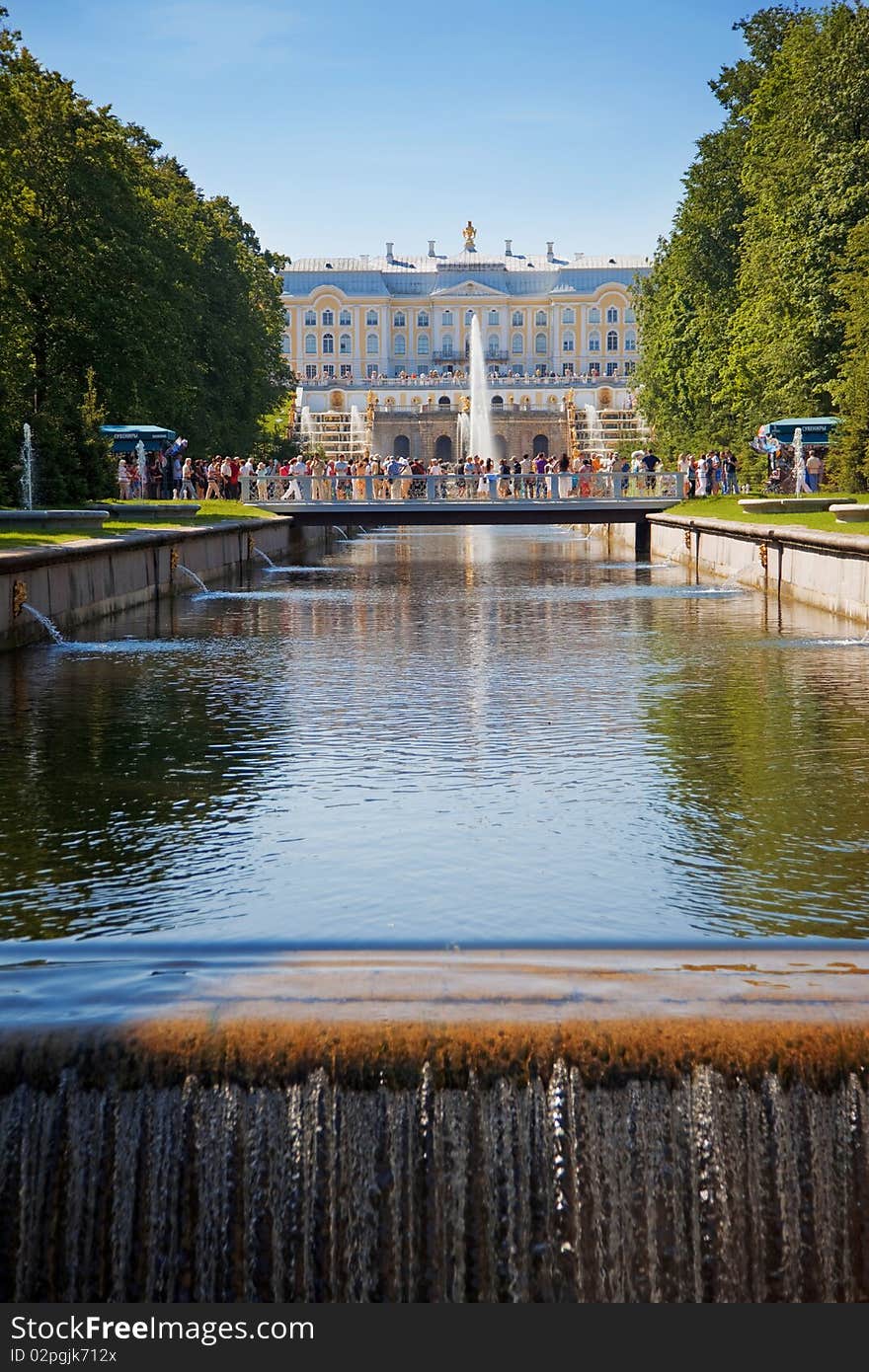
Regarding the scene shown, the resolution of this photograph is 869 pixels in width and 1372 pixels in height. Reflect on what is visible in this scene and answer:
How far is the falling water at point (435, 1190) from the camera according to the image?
221 inches

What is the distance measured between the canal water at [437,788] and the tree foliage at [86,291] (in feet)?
54.3

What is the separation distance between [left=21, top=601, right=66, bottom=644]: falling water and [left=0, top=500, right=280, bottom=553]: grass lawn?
0.74 m

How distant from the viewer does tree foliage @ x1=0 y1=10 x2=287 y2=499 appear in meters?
36.6

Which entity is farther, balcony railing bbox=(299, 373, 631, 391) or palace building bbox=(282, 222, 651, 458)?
palace building bbox=(282, 222, 651, 458)

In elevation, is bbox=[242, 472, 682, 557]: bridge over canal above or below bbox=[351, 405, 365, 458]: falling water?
below

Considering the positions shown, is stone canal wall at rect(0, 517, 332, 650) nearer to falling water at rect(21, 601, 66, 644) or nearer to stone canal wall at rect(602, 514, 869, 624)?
falling water at rect(21, 601, 66, 644)

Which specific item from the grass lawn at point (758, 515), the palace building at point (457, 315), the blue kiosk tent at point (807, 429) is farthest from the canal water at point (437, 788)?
the palace building at point (457, 315)

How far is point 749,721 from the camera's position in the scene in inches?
552

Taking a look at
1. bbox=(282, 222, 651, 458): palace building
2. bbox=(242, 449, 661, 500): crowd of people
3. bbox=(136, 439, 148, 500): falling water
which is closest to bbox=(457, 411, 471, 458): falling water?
bbox=(282, 222, 651, 458): palace building

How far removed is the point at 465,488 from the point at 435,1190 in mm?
45683

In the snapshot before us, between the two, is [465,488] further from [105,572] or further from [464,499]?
[105,572]

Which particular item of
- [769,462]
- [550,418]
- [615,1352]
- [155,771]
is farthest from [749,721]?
[550,418]

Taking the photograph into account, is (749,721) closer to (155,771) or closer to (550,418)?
(155,771)

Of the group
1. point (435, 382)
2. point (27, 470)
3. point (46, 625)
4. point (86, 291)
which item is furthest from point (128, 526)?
point (435, 382)
